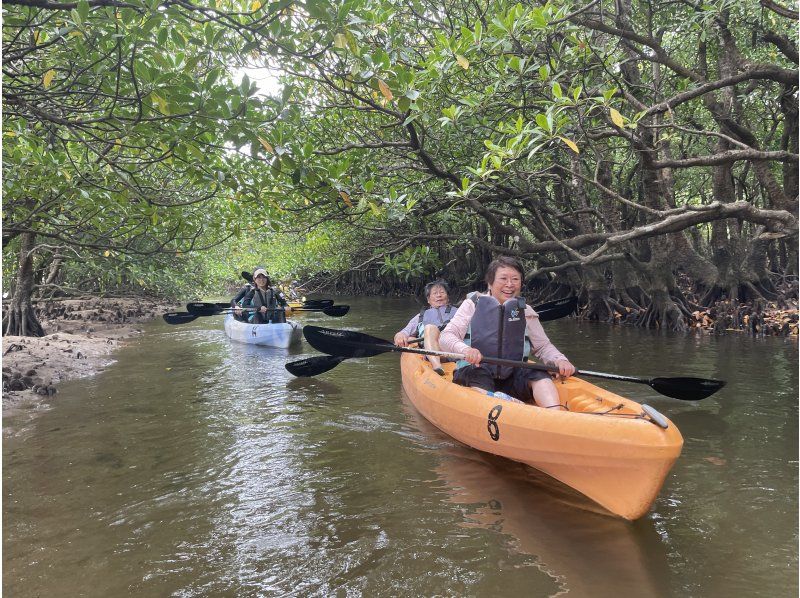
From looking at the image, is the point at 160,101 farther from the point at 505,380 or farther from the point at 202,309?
the point at 202,309

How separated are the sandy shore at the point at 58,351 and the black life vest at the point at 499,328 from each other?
4.83 meters

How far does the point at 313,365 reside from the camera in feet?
22.1

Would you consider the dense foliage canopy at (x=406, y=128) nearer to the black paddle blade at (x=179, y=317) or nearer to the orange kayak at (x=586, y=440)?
the black paddle blade at (x=179, y=317)

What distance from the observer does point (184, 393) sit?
21.5 feet

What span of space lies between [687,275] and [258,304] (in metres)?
8.23

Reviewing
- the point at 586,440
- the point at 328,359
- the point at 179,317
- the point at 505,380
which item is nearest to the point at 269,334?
the point at 179,317

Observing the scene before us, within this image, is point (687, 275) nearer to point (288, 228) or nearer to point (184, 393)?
point (288, 228)

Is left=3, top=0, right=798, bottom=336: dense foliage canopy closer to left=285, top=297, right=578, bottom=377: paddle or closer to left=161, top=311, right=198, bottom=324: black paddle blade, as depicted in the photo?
left=285, top=297, right=578, bottom=377: paddle

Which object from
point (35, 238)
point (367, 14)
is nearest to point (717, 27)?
point (367, 14)

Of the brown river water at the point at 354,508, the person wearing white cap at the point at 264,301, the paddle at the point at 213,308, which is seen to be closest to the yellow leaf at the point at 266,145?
the brown river water at the point at 354,508

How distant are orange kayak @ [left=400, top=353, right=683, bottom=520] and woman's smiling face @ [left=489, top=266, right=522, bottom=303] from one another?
0.80 m

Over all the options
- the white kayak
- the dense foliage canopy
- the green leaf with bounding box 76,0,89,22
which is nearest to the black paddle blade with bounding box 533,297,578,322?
the dense foliage canopy

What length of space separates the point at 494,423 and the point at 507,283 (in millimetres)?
1152

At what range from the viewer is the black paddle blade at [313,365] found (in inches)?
258
